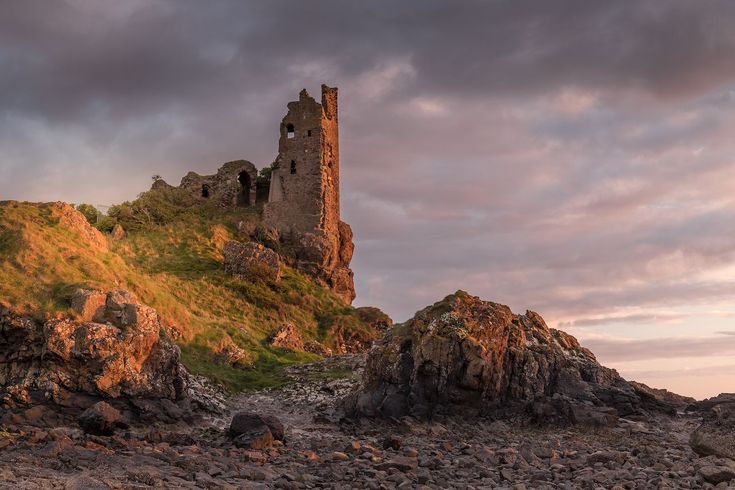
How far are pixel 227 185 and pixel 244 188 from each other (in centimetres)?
269

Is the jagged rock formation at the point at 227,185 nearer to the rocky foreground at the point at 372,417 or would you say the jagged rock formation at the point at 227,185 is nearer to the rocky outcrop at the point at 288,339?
the rocky outcrop at the point at 288,339

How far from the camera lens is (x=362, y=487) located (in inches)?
636

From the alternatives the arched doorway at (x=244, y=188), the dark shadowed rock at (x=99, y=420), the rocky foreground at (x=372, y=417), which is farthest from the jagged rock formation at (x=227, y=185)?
the dark shadowed rock at (x=99, y=420)

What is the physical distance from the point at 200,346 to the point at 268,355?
5573 mm

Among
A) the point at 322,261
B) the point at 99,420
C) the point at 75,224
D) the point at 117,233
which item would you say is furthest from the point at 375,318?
the point at 99,420

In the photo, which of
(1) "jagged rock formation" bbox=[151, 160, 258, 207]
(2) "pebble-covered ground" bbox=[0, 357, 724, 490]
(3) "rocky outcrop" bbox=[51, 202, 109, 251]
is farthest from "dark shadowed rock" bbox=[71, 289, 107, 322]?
(1) "jagged rock formation" bbox=[151, 160, 258, 207]

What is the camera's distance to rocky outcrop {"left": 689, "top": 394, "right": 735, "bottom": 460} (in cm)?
1962

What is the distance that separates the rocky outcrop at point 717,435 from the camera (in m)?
19.6

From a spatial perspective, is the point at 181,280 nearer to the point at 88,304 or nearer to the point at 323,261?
the point at 323,261

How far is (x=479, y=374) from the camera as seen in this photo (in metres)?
26.8

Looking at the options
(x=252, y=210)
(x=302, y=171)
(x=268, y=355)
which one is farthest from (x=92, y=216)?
(x=268, y=355)

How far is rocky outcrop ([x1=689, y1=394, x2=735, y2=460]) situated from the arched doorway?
5804cm

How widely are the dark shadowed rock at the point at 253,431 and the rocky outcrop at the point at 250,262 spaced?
33.8 m

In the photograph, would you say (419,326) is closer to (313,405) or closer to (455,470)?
(313,405)
